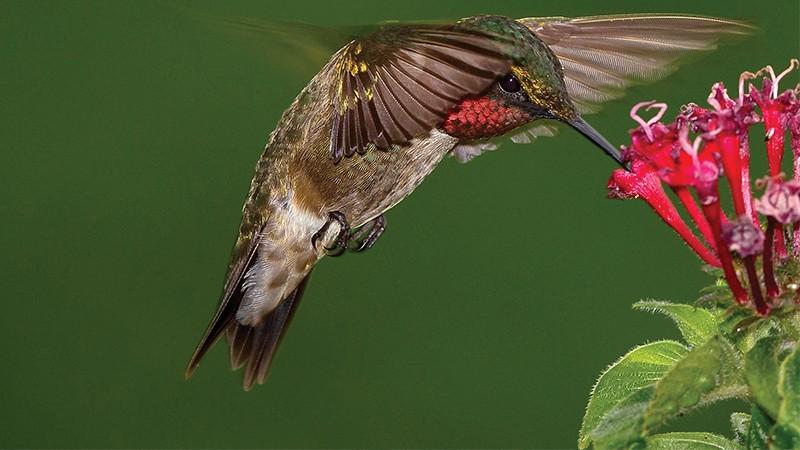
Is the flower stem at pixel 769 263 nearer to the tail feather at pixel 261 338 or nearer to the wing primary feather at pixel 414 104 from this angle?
the wing primary feather at pixel 414 104

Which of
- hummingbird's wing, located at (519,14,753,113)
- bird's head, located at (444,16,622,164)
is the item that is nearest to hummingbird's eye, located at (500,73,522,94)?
bird's head, located at (444,16,622,164)

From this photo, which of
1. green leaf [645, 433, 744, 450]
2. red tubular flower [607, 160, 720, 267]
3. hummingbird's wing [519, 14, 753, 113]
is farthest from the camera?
hummingbird's wing [519, 14, 753, 113]

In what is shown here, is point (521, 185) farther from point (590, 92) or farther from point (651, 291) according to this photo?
point (590, 92)

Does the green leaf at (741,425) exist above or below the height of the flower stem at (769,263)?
below

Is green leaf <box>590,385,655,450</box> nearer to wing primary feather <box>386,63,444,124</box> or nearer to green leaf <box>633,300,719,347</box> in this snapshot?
green leaf <box>633,300,719,347</box>

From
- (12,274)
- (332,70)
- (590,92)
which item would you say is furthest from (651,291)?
(12,274)

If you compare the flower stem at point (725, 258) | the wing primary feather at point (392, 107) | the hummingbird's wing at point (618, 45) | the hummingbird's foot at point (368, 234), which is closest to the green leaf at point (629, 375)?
the flower stem at point (725, 258)

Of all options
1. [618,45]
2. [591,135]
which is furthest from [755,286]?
[618,45]
